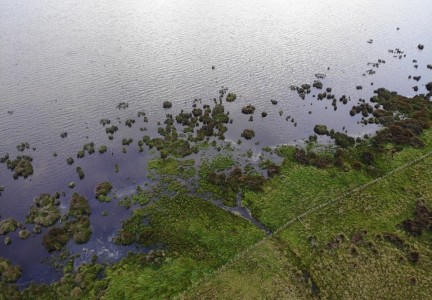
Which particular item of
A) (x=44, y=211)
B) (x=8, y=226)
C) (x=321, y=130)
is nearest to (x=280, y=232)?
(x=321, y=130)

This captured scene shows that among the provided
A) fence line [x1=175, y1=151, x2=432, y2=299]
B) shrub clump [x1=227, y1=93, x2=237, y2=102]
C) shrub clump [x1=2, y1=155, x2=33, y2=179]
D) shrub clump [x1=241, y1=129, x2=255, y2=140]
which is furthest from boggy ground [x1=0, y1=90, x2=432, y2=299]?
shrub clump [x1=227, y1=93, x2=237, y2=102]

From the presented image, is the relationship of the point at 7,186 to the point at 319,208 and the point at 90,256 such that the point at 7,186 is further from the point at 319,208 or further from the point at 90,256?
the point at 319,208

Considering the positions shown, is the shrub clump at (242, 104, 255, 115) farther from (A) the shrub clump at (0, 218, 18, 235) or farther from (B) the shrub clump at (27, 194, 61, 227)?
(A) the shrub clump at (0, 218, 18, 235)

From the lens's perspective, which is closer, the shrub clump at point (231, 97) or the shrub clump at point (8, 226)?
the shrub clump at point (8, 226)

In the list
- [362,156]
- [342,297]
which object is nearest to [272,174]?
[362,156]

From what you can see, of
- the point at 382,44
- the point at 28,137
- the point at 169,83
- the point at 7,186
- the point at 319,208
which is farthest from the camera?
the point at 382,44

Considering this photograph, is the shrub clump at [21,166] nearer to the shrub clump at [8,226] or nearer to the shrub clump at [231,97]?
the shrub clump at [8,226]

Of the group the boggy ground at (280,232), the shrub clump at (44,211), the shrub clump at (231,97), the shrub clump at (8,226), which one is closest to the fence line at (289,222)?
the boggy ground at (280,232)

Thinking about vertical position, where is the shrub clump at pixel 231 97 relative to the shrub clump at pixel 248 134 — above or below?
above
